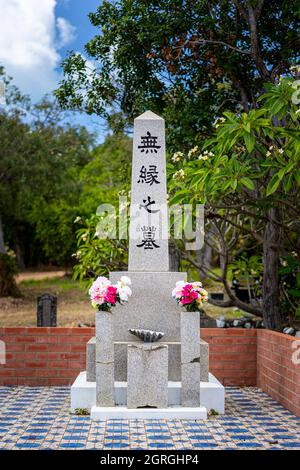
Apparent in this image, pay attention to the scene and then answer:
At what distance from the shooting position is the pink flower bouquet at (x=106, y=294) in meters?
6.75

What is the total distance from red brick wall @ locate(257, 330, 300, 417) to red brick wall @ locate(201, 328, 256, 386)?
0.13m

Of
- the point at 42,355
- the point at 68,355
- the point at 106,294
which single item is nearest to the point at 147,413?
the point at 106,294

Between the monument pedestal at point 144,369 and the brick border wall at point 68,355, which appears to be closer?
the monument pedestal at point 144,369

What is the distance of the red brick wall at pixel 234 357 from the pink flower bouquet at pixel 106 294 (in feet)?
6.86

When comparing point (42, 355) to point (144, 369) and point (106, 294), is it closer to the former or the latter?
point (106, 294)

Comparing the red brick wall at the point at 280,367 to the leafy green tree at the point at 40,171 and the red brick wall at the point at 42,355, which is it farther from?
the leafy green tree at the point at 40,171

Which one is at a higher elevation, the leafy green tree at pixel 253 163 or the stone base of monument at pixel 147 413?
the leafy green tree at pixel 253 163

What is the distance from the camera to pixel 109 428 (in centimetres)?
613

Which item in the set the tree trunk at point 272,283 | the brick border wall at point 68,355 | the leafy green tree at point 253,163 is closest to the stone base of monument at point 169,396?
the brick border wall at point 68,355

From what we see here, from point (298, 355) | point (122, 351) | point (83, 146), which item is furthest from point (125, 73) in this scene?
point (83, 146)

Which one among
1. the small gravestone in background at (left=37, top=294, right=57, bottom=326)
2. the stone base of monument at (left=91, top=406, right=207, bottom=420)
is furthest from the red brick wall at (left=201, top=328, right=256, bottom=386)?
the small gravestone in background at (left=37, top=294, right=57, bottom=326)

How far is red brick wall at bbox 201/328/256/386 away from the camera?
338 inches

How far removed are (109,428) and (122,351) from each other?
1.36 metres

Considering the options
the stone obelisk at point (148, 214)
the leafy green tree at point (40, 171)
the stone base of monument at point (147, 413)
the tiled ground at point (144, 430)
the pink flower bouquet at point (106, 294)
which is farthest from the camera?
the leafy green tree at point (40, 171)
